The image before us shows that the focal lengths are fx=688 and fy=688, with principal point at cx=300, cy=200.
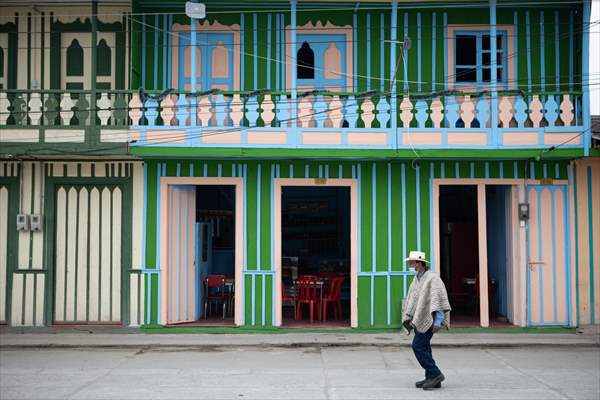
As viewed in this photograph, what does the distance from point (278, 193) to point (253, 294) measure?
2.03 metres

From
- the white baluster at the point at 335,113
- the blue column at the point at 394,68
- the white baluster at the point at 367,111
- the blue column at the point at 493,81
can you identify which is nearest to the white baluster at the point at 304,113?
the white baluster at the point at 335,113

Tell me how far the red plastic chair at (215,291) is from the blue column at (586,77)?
7571 millimetres

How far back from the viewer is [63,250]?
1360 cm

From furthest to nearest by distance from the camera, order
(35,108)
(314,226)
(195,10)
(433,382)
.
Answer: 1. (314,226)
2. (35,108)
3. (195,10)
4. (433,382)

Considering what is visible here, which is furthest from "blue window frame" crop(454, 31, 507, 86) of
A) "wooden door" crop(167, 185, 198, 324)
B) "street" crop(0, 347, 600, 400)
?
"wooden door" crop(167, 185, 198, 324)

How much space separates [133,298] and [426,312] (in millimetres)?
6893

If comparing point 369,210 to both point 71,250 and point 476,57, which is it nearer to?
point 476,57

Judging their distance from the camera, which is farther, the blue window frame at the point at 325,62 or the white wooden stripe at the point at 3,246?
the blue window frame at the point at 325,62

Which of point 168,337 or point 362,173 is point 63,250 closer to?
point 168,337

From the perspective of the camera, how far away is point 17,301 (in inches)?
530

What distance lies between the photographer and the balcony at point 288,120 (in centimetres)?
1297

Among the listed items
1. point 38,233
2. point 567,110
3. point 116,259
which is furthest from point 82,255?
point 567,110

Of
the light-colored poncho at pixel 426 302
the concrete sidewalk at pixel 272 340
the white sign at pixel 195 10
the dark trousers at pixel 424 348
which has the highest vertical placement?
the white sign at pixel 195 10

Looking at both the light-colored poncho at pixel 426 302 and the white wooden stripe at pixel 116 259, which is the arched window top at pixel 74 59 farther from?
the light-colored poncho at pixel 426 302
